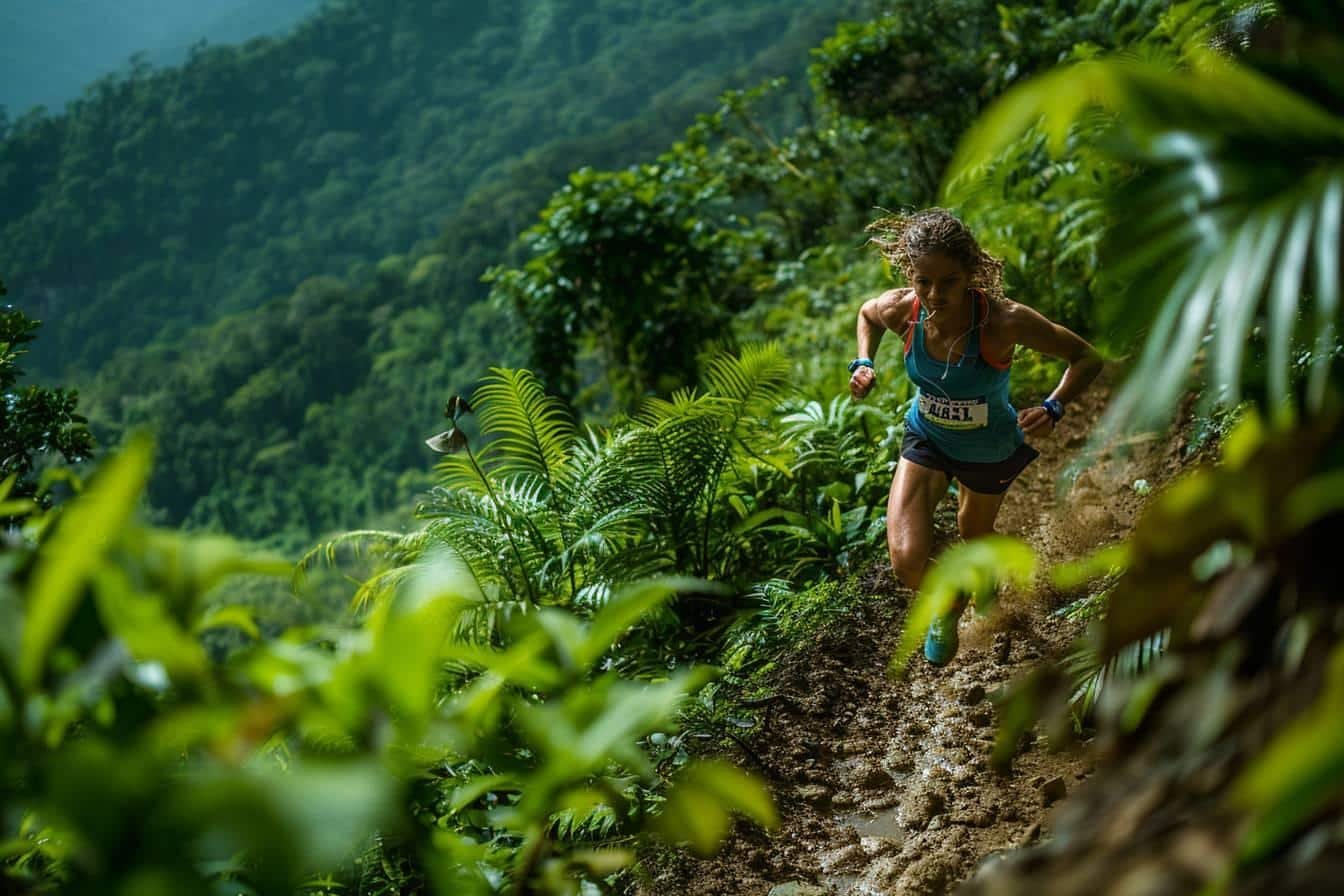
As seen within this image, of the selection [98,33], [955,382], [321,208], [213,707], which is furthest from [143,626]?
[98,33]

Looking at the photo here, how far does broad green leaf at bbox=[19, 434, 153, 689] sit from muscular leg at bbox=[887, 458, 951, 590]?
2.81m

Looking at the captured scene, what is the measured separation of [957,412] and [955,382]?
0.35 ft

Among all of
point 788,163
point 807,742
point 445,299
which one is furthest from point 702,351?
point 445,299

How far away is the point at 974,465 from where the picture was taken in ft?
11.1

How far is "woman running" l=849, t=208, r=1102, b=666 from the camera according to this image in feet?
10.2

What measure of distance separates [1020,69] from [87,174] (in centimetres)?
4611

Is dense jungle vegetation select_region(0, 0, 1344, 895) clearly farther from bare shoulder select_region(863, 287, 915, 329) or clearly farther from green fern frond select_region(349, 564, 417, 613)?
bare shoulder select_region(863, 287, 915, 329)

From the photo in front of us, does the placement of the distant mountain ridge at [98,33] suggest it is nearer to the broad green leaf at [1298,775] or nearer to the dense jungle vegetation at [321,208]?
the dense jungle vegetation at [321,208]

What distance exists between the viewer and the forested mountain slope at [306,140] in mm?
41188

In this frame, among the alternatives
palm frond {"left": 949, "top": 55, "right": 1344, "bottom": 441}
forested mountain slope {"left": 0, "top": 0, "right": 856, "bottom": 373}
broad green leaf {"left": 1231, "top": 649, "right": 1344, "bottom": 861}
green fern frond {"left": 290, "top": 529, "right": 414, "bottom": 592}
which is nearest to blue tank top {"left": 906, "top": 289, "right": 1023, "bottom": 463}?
palm frond {"left": 949, "top": 55, "right": 1344, "bottom": 441}

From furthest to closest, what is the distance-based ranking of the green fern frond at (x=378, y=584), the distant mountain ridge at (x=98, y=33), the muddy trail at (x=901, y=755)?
the distant mountain ridge at (x=98, y=33) → the green fern frond at (x=378, y=584) → the muddy trail at (x=901, y=755)

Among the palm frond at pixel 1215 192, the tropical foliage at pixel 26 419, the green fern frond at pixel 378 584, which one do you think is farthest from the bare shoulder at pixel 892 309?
the tropical foliage at pixel 26 419

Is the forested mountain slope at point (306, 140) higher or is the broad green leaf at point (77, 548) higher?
the forested mountain slope at point (306, 140)

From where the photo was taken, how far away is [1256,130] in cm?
88
